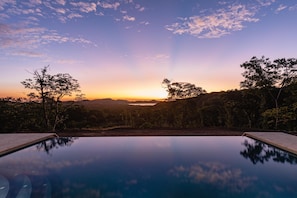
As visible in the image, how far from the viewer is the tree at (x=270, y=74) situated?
10.8 meters

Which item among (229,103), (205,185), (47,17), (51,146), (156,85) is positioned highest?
(47,17)

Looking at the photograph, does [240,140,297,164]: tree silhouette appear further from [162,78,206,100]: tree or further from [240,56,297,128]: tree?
[162,78,206,100]: tree

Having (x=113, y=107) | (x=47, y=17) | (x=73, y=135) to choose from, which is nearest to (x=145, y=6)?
(x=47, y=17)

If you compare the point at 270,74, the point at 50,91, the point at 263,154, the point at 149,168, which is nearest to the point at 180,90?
the point at 270,74

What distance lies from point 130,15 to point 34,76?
526 cm

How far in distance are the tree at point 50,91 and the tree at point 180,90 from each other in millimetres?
5312

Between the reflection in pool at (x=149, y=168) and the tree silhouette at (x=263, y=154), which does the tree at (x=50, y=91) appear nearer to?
the reflection in pool at (x=149, y=168)

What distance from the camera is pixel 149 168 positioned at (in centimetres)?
530

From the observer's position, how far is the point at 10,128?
422 inches

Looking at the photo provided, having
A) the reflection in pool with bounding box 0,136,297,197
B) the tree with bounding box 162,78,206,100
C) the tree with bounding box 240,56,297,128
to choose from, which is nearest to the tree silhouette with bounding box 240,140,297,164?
the reflection in pool with bounding box 0,136,297,197

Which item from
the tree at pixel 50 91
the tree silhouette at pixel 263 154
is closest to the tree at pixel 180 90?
the tree at pixel 50 91

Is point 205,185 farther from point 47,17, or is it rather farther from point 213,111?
point 213,111

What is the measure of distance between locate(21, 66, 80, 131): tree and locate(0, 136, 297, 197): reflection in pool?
3.96 metres

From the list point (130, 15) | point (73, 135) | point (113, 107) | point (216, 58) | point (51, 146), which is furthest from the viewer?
point (113, 107)
